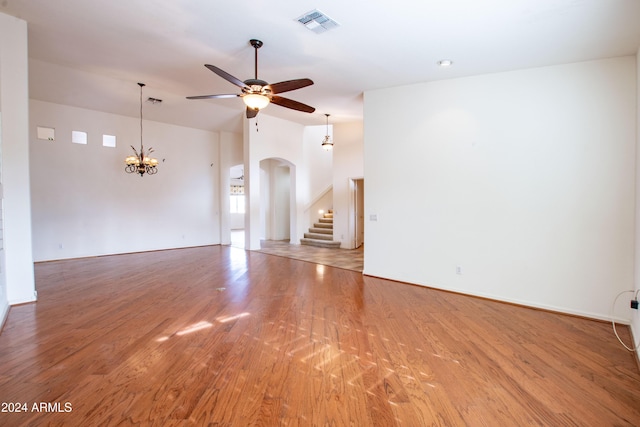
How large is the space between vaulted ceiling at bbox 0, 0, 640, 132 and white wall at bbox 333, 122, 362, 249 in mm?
3219

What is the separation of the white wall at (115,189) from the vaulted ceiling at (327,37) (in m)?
2.22

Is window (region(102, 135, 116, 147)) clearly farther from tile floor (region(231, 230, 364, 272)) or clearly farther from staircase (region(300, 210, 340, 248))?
staircase (region(300, 210, 340, 248))

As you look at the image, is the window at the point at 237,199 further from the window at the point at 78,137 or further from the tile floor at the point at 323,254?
the window at the point at 78,137

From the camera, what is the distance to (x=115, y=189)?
25.2ft

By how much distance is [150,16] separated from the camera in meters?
3.24

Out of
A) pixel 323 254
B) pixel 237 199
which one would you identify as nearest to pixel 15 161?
pixel 323 254

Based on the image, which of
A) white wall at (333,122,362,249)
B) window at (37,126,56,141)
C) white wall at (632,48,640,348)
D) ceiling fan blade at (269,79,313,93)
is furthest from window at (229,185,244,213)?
white wall at (632,48,640,348)

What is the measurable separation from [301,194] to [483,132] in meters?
6.19

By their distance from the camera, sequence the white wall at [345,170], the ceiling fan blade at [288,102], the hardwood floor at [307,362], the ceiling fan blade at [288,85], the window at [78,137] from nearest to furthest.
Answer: the hardwood floor at [307,362]
the ceiling fan blade at [288,85]
the ceiling fan blade at [288,102]
the window at [78,137]
the white wall at [345,170]

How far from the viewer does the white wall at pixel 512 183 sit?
11.6ft

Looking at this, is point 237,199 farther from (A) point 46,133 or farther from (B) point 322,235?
(A) point 46,133

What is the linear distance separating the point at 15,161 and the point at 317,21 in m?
4.05

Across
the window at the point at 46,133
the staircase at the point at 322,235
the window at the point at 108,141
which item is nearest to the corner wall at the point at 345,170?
the staircase at the point at 322,235

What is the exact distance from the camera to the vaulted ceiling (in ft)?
9.78
